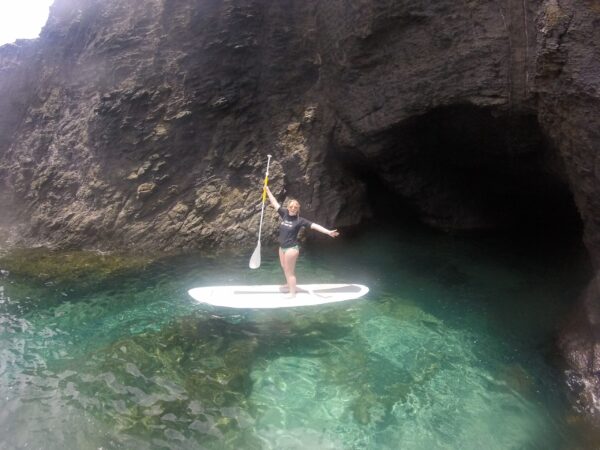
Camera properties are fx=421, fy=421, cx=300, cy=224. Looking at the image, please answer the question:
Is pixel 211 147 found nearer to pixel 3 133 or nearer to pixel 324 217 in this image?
pixel 324 217

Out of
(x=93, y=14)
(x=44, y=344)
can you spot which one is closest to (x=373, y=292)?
(x=44, y=344)

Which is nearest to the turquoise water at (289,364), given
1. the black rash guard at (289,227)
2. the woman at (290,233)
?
the woman at (290,233)

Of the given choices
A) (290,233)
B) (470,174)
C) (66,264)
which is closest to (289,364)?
(290,233)

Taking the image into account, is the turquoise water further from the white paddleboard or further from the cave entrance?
the cave entrance

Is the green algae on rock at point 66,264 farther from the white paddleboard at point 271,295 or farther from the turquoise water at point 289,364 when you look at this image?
the white paddleboard at point 271,295

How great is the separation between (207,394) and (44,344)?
10.7ft

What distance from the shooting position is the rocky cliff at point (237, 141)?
1141cm

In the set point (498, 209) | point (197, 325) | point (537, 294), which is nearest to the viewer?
point (197, 325)

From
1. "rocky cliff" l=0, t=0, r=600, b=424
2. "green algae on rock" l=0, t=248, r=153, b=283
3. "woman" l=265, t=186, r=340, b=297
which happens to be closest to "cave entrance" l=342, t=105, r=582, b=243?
"rocky cliff" l=0, t=0, r=600, b=424

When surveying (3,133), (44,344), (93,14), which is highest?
(93,14)

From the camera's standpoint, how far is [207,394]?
5.90 metres

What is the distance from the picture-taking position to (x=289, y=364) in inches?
264

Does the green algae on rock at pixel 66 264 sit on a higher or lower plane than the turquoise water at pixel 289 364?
higher

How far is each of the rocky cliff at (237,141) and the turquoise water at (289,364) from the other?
283cm
